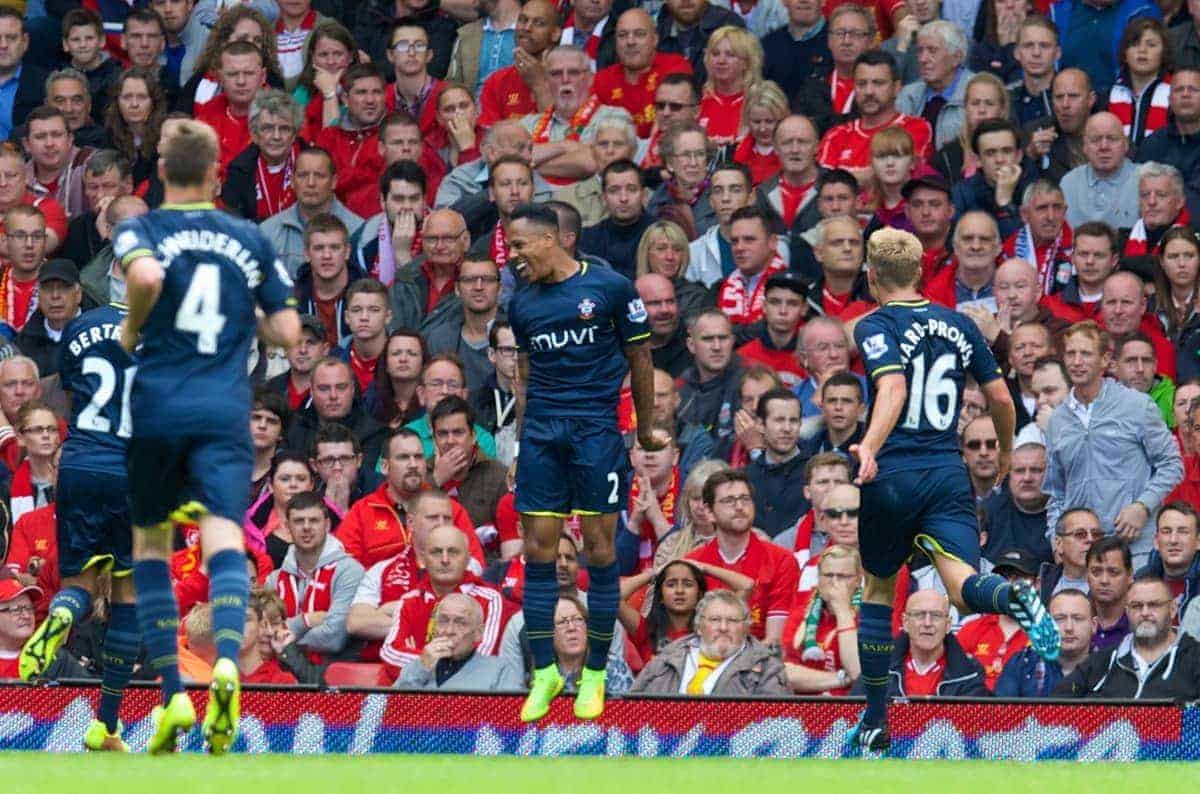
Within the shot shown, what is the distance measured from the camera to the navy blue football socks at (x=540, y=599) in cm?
1277

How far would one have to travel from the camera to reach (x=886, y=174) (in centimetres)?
1691

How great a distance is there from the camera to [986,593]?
11.3 metres

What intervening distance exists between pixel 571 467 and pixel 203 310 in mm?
3077

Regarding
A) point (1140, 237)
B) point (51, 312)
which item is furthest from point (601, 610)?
point (51, 312)

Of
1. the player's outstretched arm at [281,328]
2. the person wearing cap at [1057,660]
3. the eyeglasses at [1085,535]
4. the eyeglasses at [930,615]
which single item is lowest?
the person wearing cap at [1057,660]

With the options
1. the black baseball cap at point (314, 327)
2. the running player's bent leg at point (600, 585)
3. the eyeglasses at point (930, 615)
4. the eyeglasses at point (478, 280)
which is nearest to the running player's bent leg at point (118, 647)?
the running player's bent leg at point (600, 585)

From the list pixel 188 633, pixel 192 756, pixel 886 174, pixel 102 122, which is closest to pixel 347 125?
pixel 102 122

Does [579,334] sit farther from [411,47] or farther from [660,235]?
[411,47]

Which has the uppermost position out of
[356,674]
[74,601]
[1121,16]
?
[1121,16]

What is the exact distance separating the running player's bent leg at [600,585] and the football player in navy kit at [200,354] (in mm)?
2883

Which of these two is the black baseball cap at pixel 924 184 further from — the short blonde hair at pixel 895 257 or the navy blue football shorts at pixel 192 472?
the navy blue football shorts at pixel 192 472

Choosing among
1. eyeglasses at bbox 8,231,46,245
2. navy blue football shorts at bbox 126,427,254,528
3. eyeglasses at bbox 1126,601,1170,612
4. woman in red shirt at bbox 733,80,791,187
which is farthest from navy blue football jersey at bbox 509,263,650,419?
eyeglasses at bbox 8,231,46,245

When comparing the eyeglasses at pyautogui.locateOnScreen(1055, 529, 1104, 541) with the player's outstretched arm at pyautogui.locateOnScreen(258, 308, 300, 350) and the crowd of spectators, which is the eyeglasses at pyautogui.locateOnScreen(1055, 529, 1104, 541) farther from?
the player's outstretched arm at pyautogui.locateOnScreen(258, 308, 300, 350)

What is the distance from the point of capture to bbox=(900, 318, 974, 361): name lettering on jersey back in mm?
11461
